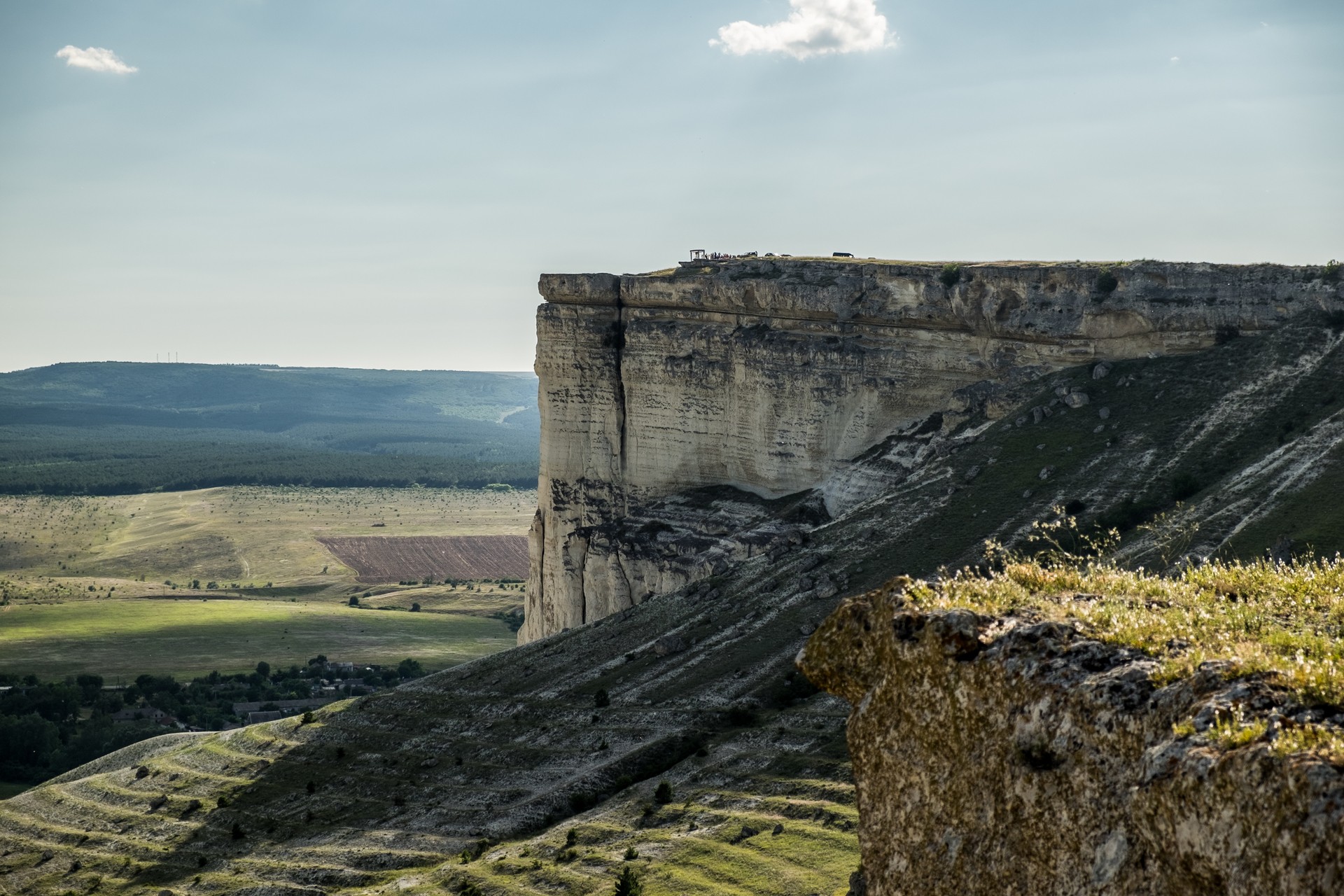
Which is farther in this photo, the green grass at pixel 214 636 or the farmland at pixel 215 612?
the farmland at pixel 215 612

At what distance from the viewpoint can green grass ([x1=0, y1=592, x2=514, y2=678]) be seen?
121 m

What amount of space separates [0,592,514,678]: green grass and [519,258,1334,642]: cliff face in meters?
34.7

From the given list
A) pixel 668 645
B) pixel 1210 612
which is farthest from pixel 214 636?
pixel 1210 612

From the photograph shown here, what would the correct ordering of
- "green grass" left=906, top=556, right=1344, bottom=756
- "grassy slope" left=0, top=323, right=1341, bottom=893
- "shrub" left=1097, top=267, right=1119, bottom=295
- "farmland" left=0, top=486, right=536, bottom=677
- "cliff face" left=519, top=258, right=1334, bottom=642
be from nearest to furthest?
"green grass" left=906, top=556, right=1344, bottom=756 → "grassy slope" left=0, top=323, right=1341, bottom=893 → "cliff face" left=519, top=258, right=1334, bottom=642 → "shrub" left=1097, top=267, right=1119, bottom=295 → "farmland" left=0, top=486, right=536, bottom=677

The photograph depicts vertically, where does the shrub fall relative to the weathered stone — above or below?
above

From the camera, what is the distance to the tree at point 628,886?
130ft

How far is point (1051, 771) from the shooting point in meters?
12.3

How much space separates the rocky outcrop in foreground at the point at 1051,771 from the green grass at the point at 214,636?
109525 millimetres

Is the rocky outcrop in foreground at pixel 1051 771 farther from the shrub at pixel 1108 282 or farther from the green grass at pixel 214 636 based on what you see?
the green grass at pixel 214 636

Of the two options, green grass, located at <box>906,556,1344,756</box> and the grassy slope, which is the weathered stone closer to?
the grassy slope

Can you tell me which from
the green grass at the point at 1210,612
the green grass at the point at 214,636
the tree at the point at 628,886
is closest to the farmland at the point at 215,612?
the green grass at the point at 214,636

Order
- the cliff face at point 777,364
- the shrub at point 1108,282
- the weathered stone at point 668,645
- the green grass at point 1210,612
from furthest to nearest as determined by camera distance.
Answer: the shrub at point 1108,282, the cliff face at point 777,364, the weathered stone at point 668,645, the green grass at point 1210,612

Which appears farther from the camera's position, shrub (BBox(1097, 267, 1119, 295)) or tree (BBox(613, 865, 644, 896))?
shrub (BBox(1097, 267, 1119, 295))

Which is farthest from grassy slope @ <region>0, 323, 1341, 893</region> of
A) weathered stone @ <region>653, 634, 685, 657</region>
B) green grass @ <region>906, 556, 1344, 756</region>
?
green grass @ <region>906, 556, 1344, 756</region>
